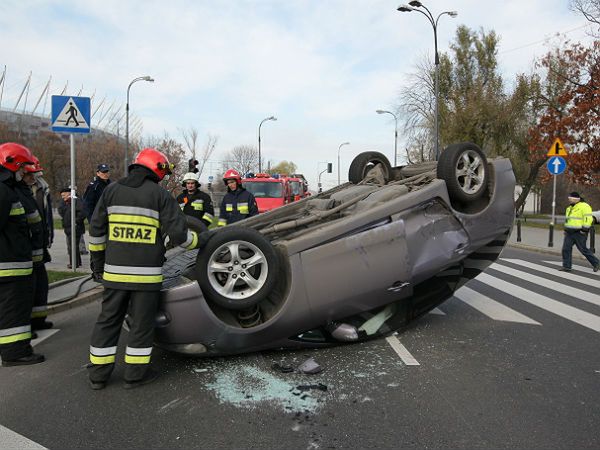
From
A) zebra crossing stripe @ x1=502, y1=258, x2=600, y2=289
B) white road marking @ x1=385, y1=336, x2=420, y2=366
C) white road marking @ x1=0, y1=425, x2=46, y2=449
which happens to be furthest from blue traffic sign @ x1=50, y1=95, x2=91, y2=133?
zebra crossing stripe @ x1=502, y1=258, x2=600, y2=289

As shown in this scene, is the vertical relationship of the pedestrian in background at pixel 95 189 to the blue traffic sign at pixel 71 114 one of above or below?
below

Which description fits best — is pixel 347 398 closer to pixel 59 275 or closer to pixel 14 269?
pixel 14 269

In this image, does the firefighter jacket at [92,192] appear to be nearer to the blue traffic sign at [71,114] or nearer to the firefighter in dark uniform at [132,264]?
the blue traffic sign at [71,114]

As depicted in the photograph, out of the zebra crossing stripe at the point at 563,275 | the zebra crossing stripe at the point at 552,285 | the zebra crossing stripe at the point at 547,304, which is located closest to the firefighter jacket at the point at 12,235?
the zebra crossing stripe at the point at 547,304

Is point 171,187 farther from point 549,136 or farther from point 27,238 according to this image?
point 27,238

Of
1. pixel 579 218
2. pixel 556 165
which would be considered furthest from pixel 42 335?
pixel 556 165

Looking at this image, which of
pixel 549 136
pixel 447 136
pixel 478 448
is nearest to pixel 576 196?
pixel 478 448

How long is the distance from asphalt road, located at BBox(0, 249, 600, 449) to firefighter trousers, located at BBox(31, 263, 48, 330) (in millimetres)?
329

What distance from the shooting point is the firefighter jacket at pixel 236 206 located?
24.0ft

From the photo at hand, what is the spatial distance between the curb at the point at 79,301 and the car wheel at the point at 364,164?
393cm

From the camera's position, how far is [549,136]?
22109 millimetres

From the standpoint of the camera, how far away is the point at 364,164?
6.12 metres

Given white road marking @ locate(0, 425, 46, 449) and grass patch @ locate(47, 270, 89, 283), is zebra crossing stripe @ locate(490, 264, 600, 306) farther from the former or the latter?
grass patch @ locate(47, 270, 89, 283)

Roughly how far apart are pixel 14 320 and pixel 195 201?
3417 mm
